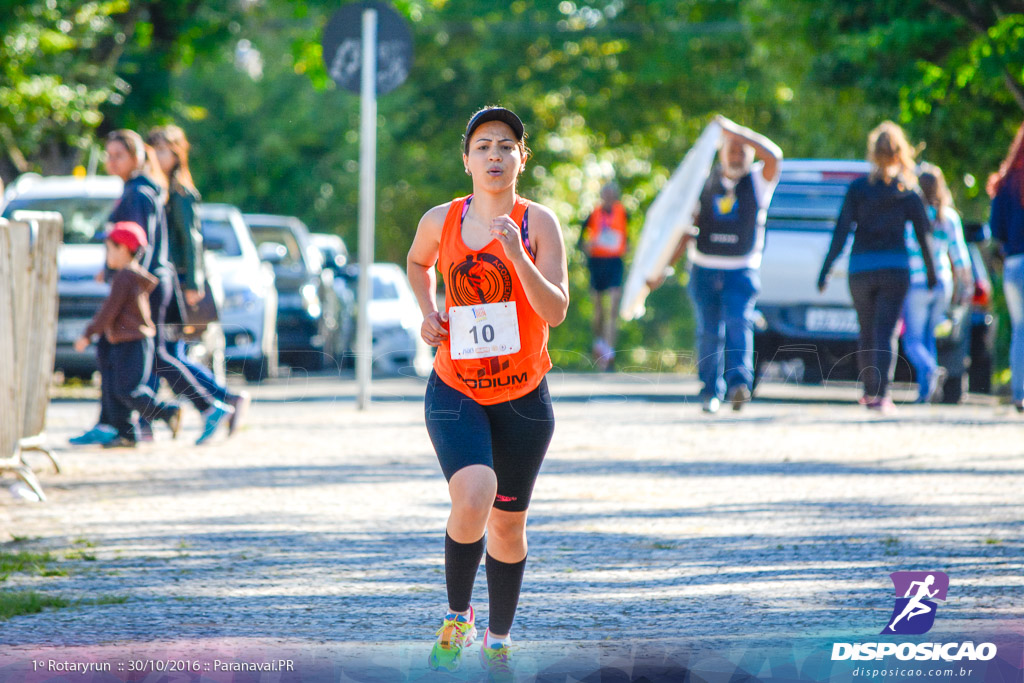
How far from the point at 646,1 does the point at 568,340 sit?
14.1 metres

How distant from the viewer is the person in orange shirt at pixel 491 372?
4383 mm

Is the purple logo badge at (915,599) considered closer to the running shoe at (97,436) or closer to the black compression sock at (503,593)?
the black compression sock at (503,593)

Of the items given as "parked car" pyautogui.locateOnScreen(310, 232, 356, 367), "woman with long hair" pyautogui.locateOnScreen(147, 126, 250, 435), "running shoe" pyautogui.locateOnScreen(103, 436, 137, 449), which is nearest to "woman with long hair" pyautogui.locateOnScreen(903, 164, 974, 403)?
"woman with long hair" pyautogui.locateOnScreen(147, 126, 250, 435)

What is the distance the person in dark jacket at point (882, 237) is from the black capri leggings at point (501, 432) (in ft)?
22.7

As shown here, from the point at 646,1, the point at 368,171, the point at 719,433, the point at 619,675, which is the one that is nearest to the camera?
the point at 619,675

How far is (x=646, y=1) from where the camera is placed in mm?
34062

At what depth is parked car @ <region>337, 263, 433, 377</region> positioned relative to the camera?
21891mm

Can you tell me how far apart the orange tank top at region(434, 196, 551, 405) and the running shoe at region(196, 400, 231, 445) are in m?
5.79

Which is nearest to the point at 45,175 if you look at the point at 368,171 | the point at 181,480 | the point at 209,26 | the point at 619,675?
the point at 209,26

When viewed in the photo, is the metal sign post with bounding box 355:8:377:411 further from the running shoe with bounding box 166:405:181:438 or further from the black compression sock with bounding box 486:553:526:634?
the black compression sock with bounding box 486:553:526:634

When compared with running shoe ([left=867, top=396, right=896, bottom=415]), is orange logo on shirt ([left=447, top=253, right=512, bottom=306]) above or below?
above

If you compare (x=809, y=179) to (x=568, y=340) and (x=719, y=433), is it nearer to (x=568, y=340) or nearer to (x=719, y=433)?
(x=719, y=433)

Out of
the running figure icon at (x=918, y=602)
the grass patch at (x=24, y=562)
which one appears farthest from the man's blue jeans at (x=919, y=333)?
the grass patch at (x=24, y=562)

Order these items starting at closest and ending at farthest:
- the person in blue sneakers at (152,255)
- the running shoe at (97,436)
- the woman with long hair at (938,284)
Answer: the running shoe at (97,436), the person in blue sneakers at (152,255), the woman with long hair at (938,284)
